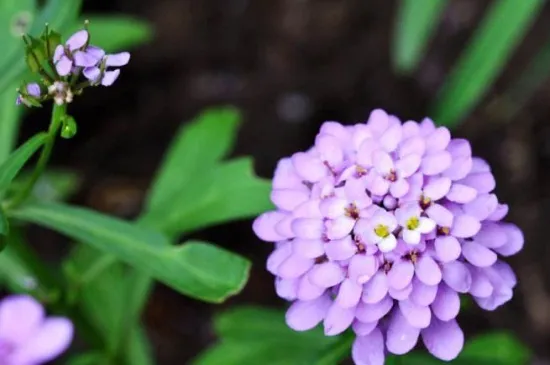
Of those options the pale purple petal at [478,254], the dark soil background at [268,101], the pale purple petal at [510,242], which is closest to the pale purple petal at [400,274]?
the pale purple petal at [478,254]

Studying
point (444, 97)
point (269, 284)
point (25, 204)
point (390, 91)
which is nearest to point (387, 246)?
point (25, 204)

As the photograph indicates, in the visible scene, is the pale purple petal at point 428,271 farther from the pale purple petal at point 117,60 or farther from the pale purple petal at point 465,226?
the pale purple petal at point 117,60

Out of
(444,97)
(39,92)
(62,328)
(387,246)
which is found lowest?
(444,97)

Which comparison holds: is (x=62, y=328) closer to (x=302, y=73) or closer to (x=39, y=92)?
(x=39, y=92)

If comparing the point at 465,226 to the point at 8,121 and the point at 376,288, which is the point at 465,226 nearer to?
the point at 376,288

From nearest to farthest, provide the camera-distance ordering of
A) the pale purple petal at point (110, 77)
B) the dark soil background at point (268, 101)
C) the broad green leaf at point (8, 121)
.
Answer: the pale purple petal at point (110, 77) < the broad green leaf at point (8, 121) < the dark soil background at point (268, 101)
